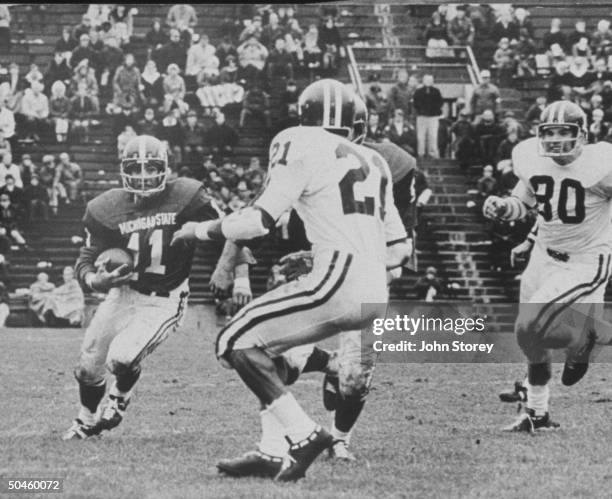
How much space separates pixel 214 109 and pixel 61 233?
2.71 ft

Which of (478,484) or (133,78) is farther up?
(133,78)

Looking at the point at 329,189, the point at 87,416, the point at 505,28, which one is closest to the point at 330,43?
the point at 505,28

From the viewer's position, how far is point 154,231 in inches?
198

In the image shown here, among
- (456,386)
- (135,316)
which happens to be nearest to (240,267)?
(135,316)

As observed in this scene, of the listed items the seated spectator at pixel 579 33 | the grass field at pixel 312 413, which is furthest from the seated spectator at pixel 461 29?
the grass field at pixel 312 413

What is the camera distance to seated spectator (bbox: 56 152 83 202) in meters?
5.26

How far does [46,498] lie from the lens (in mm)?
4359

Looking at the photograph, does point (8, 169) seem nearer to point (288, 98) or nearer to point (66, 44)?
point (66, 44)

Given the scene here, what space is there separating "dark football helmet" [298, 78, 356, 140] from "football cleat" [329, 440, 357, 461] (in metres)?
1.10

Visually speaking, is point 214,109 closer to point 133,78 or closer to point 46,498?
point 133,78

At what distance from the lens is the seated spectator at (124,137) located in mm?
5164

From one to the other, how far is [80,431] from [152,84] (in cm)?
148

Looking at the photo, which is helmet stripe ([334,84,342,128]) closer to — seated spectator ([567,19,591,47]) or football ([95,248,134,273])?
football ([95,248,134,273])

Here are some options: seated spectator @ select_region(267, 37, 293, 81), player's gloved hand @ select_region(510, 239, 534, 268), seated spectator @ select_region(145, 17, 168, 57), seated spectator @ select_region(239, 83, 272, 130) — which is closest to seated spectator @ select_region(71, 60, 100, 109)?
seated spectator @ select_region(145, 17, 168, 57)
